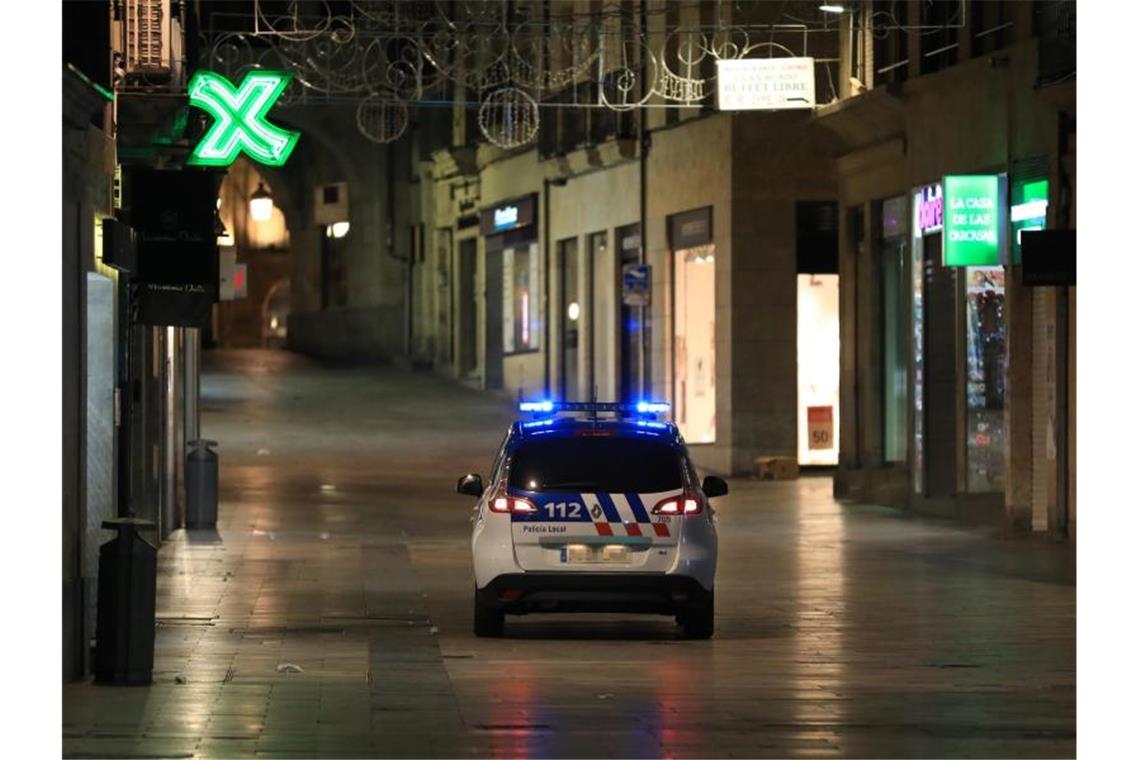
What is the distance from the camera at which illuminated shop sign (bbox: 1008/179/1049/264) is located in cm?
2814

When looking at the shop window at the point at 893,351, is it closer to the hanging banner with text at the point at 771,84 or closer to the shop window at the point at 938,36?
the shop window at the point at 938,36

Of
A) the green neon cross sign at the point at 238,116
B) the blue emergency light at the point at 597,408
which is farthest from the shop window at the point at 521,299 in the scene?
the blue emergency light at the point at 597,408

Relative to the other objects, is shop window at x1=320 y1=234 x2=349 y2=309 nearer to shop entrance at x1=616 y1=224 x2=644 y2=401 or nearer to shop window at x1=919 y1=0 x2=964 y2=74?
shop entrance at x1=616 y1=224 x2=644 y2=401

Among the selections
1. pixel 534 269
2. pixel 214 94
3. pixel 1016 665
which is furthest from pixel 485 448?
pixel 1016 665

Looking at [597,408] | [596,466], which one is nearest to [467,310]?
[597,408]

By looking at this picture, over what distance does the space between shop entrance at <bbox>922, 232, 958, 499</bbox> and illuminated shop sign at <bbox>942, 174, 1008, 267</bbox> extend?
8.18ft

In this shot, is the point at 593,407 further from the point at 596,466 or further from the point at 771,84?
the point at 771,84

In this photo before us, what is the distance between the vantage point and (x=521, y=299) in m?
55.6

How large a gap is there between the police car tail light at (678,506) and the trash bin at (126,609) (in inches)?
172

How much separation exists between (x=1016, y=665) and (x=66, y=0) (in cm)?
767

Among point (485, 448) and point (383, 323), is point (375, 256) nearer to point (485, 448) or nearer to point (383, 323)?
point (383, 323)

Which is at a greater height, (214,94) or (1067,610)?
(214,94)

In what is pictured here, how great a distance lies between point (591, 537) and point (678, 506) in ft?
2.31
